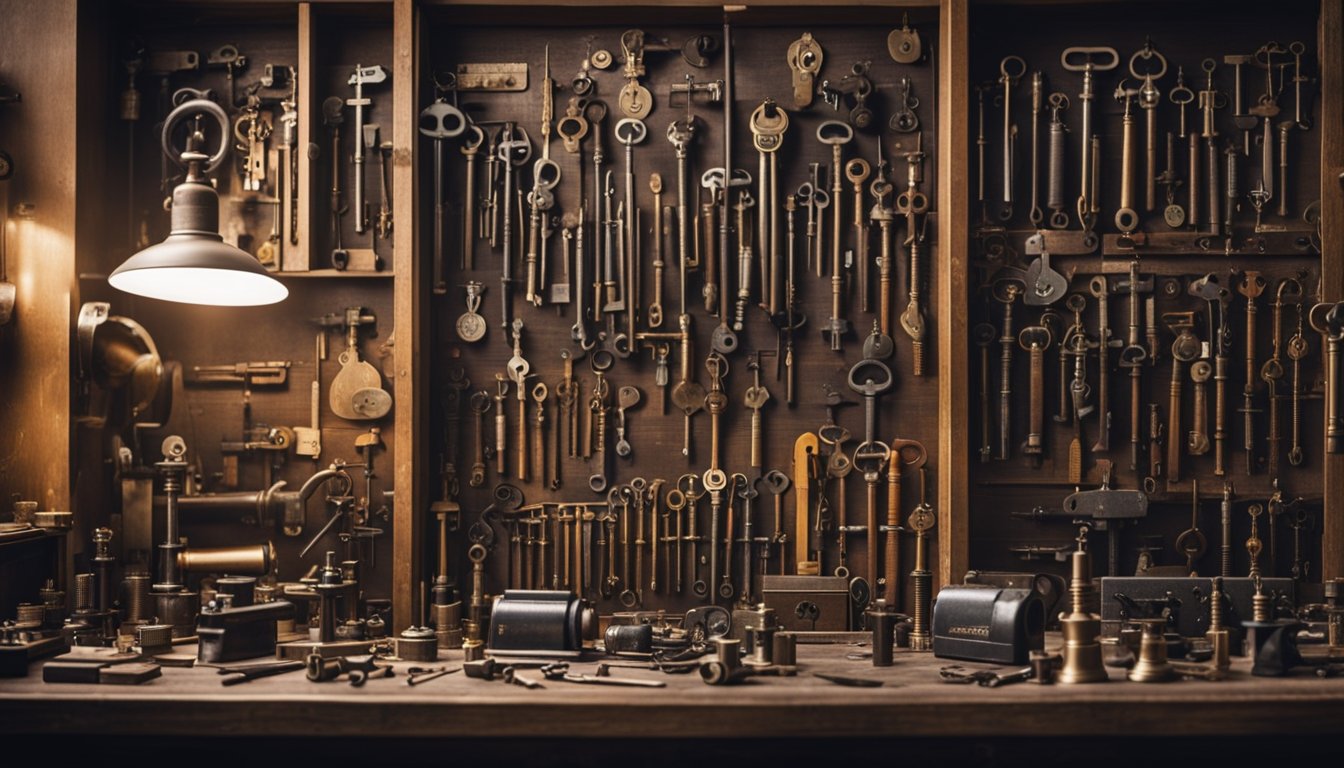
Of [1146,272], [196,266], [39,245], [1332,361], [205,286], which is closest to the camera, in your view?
[196,266]

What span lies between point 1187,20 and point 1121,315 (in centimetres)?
122

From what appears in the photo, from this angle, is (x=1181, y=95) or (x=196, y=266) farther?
(x=1181, y=95)

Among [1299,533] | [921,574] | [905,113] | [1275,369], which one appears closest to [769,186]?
[905,113]

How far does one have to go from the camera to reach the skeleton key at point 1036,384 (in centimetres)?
452

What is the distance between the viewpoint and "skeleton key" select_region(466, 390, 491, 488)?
4.64 m

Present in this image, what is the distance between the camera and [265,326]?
467 cm

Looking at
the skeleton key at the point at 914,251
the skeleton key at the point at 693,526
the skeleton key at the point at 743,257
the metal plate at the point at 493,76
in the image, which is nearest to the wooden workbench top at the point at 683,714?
the skeleton key at the point at 693,526

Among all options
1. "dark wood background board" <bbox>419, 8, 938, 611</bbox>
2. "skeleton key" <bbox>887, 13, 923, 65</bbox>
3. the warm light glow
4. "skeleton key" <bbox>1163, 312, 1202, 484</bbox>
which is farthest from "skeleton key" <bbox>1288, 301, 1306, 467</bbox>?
the warm light glow

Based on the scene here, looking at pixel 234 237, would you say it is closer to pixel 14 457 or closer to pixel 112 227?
pixel 112 227

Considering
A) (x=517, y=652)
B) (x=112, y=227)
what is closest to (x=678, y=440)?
(x=517, y=652)

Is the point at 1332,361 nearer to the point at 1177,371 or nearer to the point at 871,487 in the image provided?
the point at 1177,371

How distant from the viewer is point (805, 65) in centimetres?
460

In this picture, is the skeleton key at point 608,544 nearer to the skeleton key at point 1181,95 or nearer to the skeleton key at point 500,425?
the skeleton key at point 500,425

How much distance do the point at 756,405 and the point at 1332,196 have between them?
237 cm
